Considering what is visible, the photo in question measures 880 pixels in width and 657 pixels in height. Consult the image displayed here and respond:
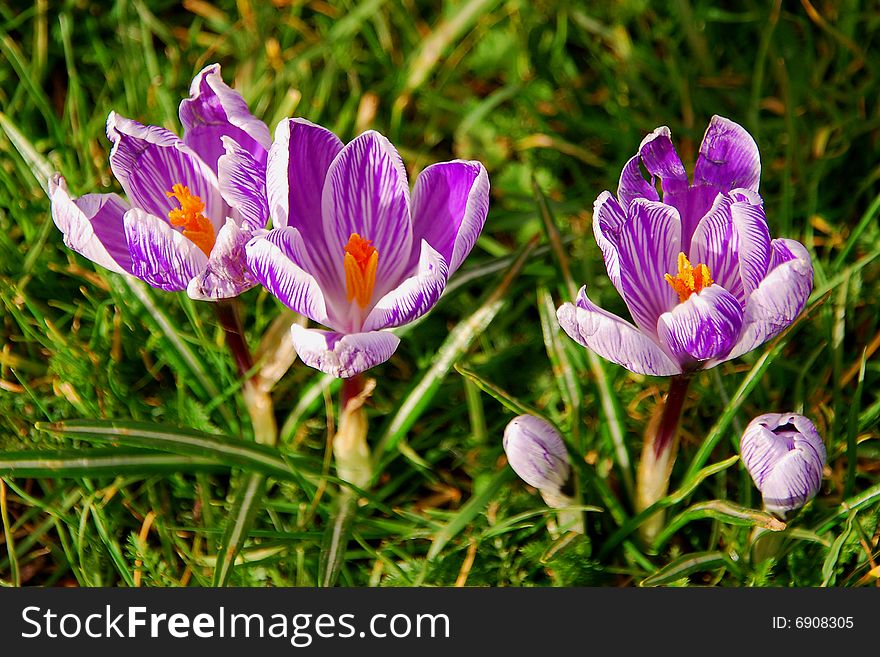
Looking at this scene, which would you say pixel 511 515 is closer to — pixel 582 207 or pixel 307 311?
pixel 307 311

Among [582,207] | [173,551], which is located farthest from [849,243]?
[173,551]

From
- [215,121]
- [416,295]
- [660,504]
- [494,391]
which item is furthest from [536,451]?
[215,121]

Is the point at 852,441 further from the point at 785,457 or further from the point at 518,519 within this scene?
the point at 518,519

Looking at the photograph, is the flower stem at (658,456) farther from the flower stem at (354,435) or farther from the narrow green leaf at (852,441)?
the flower stem at (354,435)

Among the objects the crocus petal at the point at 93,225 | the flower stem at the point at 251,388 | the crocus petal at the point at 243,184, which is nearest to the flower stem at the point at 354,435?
the flower stem at the point at 251,388

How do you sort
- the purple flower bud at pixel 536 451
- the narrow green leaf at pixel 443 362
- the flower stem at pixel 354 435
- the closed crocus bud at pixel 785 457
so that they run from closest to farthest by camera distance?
the closed crocus bud at pixel 785 457
the purple flower bud at pixel 536 451
the flower stem at pixel 354 435
the narrow green leaf at pixel 443 362

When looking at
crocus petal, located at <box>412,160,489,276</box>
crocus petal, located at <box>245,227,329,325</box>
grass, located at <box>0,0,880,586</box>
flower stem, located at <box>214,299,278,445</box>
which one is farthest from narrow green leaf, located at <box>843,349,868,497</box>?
flower stem, located at <box>214,299,278,445</box>
